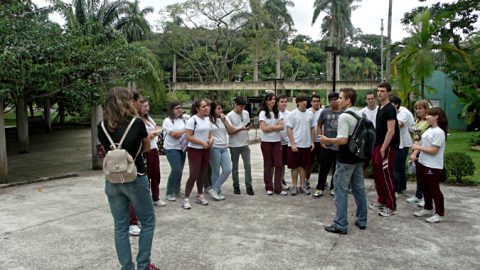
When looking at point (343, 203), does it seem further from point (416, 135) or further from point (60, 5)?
point (60, 5)

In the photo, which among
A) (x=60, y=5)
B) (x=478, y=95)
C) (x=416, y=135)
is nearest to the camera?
(x=416, y=135)

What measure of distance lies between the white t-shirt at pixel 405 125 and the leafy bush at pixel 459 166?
158 centimetres

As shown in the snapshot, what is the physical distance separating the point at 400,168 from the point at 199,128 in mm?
3268

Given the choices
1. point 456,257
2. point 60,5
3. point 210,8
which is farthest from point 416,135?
point 210,8

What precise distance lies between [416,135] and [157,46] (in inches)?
1303

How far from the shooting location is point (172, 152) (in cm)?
611

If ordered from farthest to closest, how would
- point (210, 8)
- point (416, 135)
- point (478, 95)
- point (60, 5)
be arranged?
point (210, 8), point (478, 95), point (60, 5), point (416, 135)

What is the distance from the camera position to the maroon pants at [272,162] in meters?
6.53

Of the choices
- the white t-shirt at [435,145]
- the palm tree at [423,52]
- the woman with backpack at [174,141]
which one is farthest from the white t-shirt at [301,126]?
the palm tree at [423,52]

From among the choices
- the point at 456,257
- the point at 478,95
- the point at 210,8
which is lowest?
the point at 456,257

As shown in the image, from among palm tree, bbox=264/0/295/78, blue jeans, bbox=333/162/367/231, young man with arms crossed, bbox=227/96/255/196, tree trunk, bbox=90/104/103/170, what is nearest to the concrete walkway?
blue jeans, bbox=333/162/367/231

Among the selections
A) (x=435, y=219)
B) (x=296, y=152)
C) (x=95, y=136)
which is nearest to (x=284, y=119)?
(x=296, y=152)

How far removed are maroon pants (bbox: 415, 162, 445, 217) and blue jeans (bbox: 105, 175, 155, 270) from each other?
3.52m

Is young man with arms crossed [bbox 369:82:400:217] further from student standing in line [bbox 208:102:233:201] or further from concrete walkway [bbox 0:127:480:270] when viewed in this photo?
student standing in line [bbox 208:102:233:201]
